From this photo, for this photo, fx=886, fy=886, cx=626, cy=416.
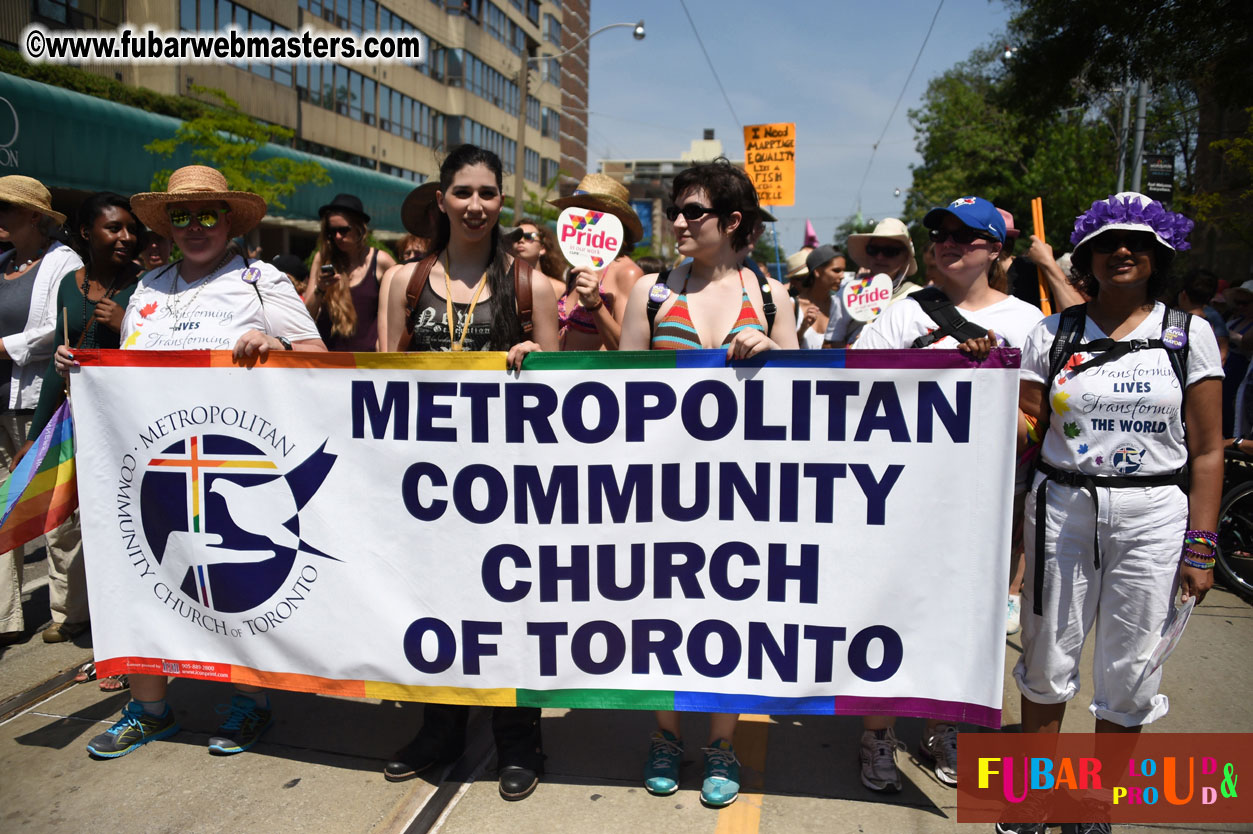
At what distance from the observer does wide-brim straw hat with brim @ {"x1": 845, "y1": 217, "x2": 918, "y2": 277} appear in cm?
499

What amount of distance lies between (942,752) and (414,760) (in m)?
1.94

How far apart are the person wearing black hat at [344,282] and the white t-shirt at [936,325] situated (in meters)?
3.06

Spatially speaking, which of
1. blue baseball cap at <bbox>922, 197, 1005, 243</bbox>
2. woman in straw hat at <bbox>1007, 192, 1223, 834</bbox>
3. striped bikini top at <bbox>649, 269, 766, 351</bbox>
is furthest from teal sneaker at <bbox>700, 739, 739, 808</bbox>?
blue baseball cap at <bbox>922, 197, 1005, 243</bbox>

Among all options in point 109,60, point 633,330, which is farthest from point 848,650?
point 109,60

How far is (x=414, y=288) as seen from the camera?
131 inches

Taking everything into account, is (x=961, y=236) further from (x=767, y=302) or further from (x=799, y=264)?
(x=799, y=264)

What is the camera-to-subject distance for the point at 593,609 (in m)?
3.07

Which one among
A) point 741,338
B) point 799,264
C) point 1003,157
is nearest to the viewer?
point 741,338

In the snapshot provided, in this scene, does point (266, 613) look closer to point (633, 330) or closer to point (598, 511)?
point (598, 511)

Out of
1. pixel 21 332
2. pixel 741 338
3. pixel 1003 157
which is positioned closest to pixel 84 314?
pixel 21 332

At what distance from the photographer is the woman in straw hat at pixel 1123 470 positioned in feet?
8.80

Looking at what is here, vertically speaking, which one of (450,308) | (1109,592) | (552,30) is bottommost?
(1109,592)

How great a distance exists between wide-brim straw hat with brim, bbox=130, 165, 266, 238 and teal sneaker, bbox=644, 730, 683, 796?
2584 millimetres

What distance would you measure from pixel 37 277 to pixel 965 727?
15.8ft
